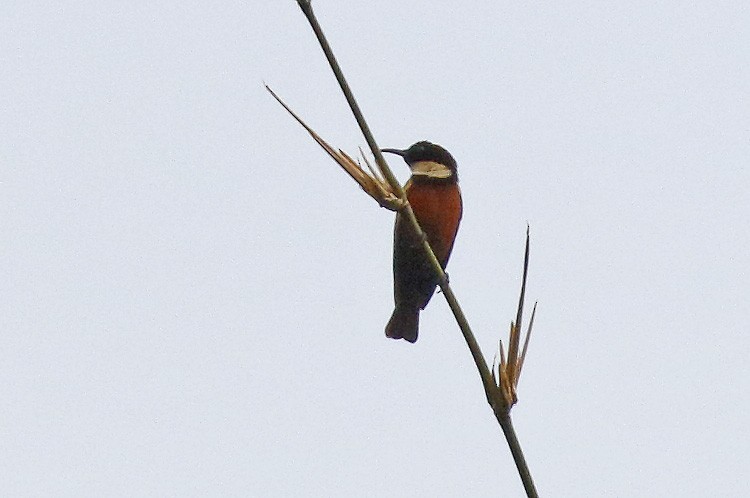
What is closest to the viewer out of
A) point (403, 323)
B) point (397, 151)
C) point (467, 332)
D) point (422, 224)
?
point (467, 332)

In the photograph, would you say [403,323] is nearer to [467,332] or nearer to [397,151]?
[397,151]

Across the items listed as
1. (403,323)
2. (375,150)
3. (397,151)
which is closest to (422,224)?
(397,151)

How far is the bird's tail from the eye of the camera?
770cm

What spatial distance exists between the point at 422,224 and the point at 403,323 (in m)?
0.96

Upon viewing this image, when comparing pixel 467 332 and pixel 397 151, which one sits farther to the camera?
pixel 397 151

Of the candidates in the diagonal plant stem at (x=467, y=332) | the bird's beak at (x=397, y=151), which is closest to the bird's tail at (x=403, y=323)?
the bird's beak at (x=397, y=151)

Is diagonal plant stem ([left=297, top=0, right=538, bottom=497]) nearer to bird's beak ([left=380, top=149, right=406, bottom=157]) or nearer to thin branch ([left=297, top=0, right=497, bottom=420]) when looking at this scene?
thin branch ([left=297, top=0, right=497, bottom=420])

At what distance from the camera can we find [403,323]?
303 inches

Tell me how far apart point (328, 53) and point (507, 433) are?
1.03 meters

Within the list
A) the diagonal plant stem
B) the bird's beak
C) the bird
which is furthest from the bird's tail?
the diagonal plant stem

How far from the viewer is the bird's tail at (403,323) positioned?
7.70m

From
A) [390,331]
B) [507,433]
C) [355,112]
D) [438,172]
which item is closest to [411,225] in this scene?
[355,112]

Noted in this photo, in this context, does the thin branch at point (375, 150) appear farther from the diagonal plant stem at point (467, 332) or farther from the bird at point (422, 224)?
the bird at point (422, 224)

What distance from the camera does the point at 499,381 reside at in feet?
9.34
